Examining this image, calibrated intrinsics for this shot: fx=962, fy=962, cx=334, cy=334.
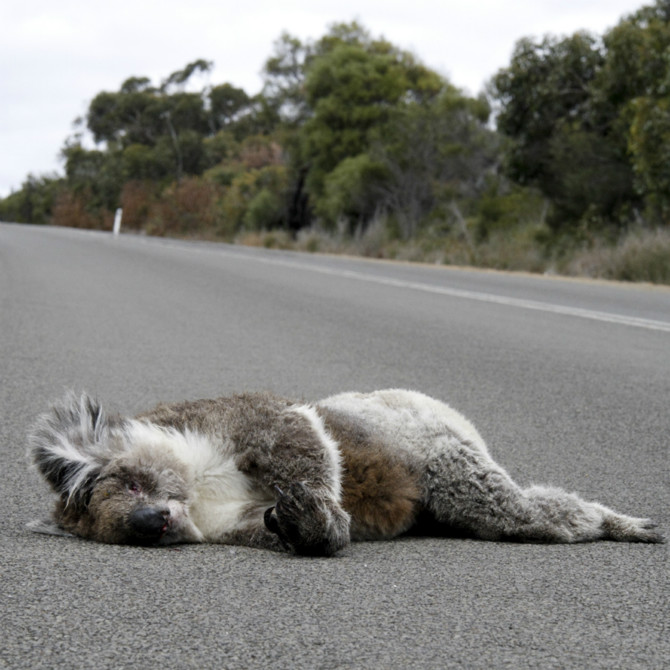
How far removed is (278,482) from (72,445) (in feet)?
2.25

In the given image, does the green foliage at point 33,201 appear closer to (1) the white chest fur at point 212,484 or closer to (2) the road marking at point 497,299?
(2) the road marking at point 497,299

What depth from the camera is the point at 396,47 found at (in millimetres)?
40656

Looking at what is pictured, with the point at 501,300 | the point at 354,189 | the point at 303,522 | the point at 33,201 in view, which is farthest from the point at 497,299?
the point at 33,201

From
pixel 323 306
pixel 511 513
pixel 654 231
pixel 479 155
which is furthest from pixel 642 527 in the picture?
pixel 479 155

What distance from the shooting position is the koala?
3.07 m

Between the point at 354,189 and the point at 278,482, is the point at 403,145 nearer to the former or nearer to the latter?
the point at 354,189

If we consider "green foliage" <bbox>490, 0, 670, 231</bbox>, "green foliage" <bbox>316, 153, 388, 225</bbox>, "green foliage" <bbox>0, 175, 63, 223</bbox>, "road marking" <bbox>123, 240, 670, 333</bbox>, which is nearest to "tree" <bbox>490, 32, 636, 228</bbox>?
"green foliage" <bbox>490, 0, 670, 231</bbox>

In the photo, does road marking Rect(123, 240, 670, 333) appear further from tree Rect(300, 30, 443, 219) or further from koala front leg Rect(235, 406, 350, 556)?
tree Rect(300, 30, 443, 219)

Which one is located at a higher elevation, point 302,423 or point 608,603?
point 302,423

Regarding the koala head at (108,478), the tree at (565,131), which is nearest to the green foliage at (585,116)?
the tree at (565,131)

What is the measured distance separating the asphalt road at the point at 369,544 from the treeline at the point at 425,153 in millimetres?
10540

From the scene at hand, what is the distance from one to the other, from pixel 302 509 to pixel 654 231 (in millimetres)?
19258

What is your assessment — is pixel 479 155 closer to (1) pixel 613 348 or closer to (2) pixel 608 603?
(1) pixel 613 348

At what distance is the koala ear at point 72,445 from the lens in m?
3.10
